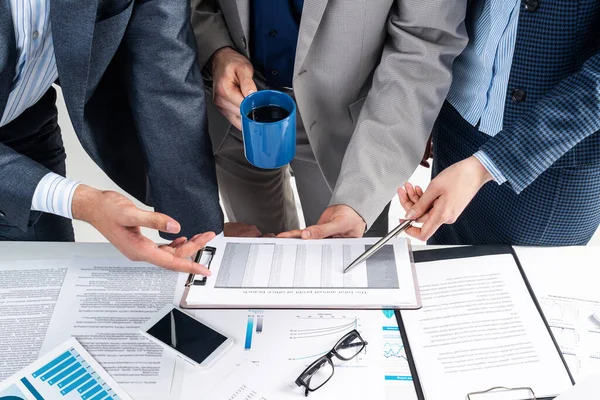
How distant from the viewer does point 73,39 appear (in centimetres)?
105

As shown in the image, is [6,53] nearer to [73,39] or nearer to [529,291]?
[73,39]

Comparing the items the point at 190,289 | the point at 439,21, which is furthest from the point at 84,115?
the point at 439,21

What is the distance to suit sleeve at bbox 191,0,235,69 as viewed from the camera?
1.43 metres

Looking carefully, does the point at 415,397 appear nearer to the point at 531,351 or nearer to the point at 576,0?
the point at 531,351

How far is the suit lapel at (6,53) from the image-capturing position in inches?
41.1

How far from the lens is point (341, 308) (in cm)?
104

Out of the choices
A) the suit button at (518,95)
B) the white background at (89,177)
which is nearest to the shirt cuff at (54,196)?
the suit button at (518,95)

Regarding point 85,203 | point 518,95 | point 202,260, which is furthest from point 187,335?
point 518,95

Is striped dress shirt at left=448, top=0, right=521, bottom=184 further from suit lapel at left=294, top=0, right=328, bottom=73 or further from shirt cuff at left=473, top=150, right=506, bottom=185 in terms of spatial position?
suit lapel at left=294, top=0, right=328, bottom=73

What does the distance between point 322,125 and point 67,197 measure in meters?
0.65

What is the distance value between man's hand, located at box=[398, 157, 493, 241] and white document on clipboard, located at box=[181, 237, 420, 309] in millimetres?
67

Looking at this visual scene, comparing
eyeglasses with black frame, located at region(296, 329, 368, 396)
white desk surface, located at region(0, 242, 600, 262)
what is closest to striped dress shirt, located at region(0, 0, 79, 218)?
white desk surface, located at region(0, 242, 600, 262)

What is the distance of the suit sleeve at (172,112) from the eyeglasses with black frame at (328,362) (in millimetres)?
551

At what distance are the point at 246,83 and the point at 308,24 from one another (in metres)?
0.19
